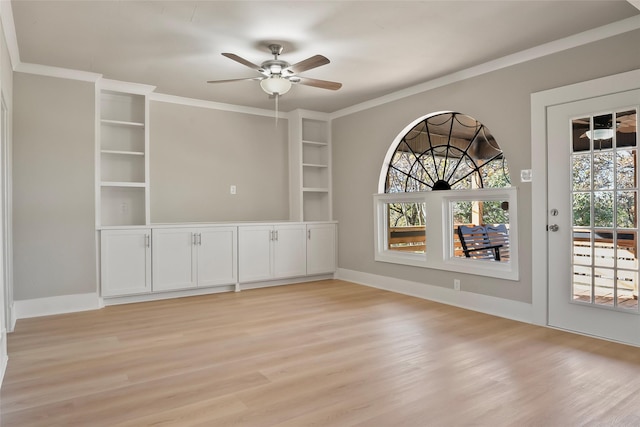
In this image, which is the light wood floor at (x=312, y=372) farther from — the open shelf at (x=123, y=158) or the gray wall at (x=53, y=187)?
the open shelf at (x=123, y=158)

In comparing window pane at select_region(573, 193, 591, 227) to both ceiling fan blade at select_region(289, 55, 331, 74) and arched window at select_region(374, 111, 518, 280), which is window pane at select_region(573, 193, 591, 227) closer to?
arched window at select_region(374, 111, 518, 280)

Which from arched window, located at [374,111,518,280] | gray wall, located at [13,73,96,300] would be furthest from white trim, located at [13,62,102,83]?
arched window, located at [374,111,518,280]

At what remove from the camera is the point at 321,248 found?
5.88 m

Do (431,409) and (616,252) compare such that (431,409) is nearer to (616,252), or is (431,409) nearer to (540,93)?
(616,252)

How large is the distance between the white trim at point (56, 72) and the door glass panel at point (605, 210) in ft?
15.1

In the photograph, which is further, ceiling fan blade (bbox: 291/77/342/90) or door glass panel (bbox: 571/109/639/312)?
ceiling fan blade (bbox: 291/77/342/90)

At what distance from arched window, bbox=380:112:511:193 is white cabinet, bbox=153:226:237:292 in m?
2.15

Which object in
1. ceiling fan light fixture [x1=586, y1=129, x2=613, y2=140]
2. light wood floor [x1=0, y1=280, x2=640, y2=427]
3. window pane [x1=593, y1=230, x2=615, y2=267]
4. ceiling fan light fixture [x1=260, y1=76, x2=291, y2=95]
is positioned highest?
ceiling fan light fixture [x1=260, y1=76, x2=291, y2=95]

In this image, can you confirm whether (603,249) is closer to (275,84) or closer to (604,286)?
(604,286)

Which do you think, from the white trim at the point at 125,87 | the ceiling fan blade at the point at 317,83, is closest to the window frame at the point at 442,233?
the ceiling fan blade at the point at 317,83

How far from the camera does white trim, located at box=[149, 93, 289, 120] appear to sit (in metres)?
5.08

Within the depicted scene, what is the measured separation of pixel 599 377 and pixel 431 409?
3.83 ft

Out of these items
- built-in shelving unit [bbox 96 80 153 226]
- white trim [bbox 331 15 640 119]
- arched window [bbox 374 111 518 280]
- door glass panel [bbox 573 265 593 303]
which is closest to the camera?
white trim [bbox 331 15 640 119]

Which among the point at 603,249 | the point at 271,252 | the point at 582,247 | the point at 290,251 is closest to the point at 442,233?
the point at 582,247
